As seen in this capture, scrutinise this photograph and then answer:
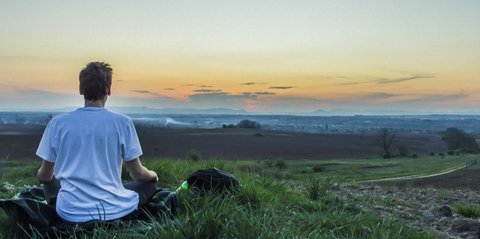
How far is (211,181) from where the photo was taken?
21.4 ft

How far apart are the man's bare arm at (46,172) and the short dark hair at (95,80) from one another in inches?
27.9

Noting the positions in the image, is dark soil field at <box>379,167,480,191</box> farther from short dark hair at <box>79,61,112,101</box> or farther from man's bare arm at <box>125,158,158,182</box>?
short dark hair at <box>79,61,112,101</box>

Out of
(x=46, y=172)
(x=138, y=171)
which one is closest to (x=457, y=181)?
(x=138, y=171)

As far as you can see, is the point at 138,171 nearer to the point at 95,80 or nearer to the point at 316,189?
the point at 95,80

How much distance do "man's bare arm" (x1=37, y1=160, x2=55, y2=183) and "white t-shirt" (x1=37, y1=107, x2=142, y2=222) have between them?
10cm

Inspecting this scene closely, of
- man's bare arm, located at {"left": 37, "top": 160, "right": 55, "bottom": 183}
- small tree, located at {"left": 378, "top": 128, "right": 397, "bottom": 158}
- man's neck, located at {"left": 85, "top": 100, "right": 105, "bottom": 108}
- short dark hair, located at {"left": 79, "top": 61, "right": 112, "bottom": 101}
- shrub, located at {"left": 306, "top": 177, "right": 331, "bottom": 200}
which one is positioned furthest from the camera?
small tree, located at {"left": 378, "top": 128, "right": 397, "bottom": 158}

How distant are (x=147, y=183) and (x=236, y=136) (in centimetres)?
8230

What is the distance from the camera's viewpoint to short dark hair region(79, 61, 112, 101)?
4.51m

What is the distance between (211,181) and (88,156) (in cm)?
217

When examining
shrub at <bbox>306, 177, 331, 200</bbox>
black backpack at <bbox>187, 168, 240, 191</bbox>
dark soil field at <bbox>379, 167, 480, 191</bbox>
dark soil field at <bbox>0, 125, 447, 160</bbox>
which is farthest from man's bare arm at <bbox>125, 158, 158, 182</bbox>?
dark soil field at <bbox>0, 125, 447, 160</bbox>

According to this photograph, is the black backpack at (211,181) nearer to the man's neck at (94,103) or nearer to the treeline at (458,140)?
the man's neck at (94,103)

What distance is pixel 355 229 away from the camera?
5.53 meters

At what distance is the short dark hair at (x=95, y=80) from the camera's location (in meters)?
4.51

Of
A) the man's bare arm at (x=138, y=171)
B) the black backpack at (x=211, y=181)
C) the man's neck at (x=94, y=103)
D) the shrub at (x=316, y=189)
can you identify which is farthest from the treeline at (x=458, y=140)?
the man's neck at (x=94, y=103)
